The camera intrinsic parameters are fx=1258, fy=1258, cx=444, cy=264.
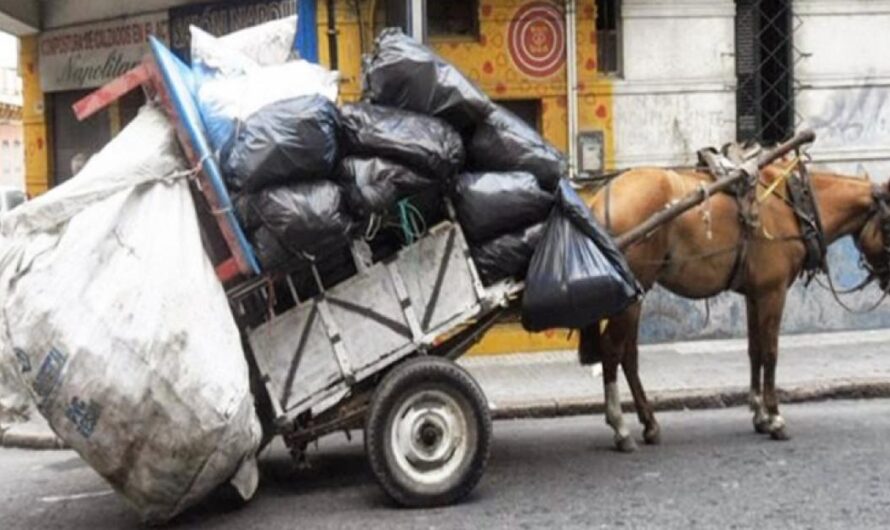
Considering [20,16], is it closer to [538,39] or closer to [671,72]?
[538,39]

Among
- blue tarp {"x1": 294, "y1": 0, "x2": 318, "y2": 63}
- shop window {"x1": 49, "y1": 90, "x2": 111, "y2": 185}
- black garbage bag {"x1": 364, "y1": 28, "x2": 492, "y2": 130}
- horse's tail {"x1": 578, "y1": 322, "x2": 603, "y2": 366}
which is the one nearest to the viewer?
black garbage bag {"x1": 364, "y1": 28, "x2": 492, "y2": 130}

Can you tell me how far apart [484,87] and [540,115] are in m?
0.69

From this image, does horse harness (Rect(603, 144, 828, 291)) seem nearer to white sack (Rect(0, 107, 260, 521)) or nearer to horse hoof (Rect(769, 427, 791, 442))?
horse hoof (Rect(769, 427, 791, 442))

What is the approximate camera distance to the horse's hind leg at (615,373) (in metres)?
8.37

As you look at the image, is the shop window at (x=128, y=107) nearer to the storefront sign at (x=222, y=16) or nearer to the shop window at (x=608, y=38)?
the storefront sign at (x=222, y=16)

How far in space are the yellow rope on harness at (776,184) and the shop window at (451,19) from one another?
4.98 metres

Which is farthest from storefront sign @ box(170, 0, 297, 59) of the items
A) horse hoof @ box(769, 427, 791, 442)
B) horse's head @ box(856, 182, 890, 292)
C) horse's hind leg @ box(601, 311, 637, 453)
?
horse hoof @ box(769, 427, 791, 442)

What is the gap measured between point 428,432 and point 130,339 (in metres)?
1.84

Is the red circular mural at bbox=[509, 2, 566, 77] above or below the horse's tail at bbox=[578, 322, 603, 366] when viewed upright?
above

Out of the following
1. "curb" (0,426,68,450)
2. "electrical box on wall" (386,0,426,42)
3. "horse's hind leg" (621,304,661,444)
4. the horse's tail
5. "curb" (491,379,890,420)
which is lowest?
"curb" (0,426,68,450)

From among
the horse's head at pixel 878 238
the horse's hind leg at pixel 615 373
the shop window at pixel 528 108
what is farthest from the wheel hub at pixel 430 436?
the shop window at pixel 528 108

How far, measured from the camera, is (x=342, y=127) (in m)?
6.84

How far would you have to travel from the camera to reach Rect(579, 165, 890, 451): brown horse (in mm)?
8375

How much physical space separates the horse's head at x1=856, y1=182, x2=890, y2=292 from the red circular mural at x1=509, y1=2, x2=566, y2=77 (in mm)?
4689
